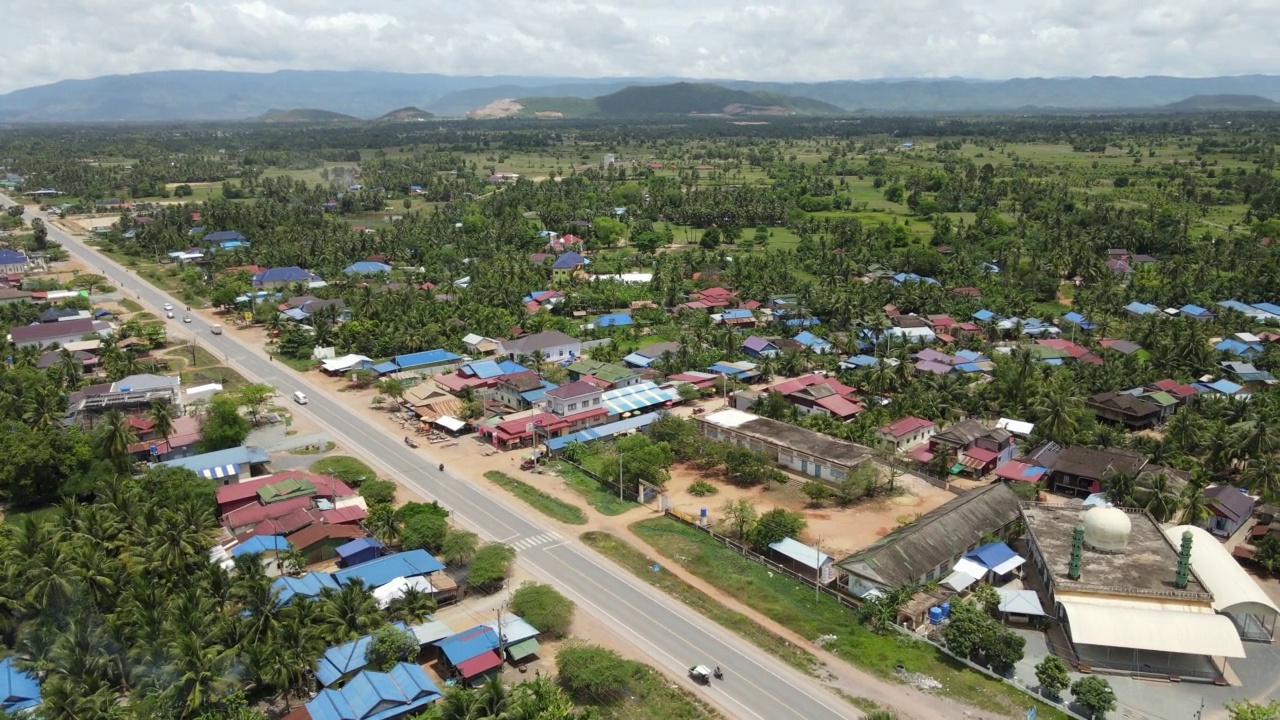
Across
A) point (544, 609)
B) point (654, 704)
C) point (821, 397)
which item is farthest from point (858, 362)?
point (654, 704)

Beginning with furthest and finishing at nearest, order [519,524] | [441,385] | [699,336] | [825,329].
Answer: [825,329]
[699,336]
[441,385]
[519,524]

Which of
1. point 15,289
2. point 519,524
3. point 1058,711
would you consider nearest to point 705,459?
point 519,524

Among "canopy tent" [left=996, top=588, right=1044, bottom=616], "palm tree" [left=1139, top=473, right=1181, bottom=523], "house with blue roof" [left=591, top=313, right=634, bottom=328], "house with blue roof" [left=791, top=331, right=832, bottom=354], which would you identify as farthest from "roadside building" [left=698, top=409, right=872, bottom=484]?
"house with blue roof" [left=591, top=313, right=634, bottom=328]

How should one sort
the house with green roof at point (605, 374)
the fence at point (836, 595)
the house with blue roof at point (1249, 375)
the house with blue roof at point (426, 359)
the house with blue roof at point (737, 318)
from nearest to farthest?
1. the fence at point (836, 595)
2. the house with blue roof at point (1249, 375)
3. the house with green roof at point (605, 374)
4. the house with blue roof at point (426, 359)
5. the house with blue roof at point (737, 318)

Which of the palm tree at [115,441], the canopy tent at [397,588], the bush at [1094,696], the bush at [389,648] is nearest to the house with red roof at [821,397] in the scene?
the bush at [1094,696]

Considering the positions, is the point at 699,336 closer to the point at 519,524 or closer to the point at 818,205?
the point at 519,524

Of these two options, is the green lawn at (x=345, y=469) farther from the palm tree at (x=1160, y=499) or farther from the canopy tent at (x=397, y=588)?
the palm tree at (x=1160, y=499)
